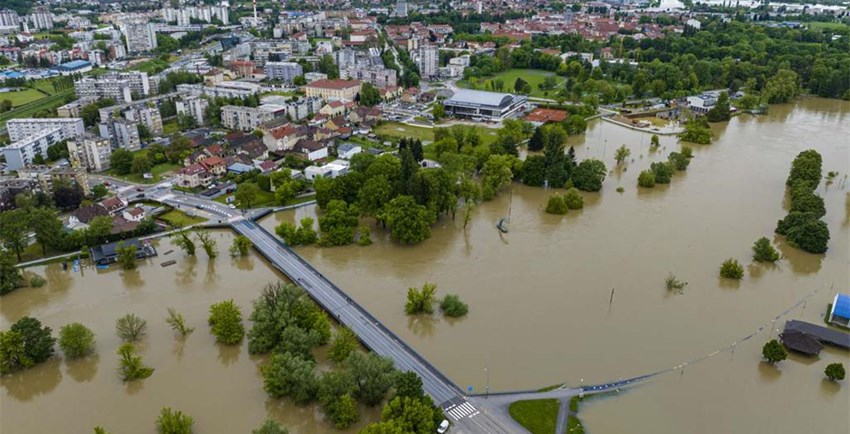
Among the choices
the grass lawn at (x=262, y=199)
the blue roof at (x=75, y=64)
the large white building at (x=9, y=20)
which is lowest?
the grass lawn at (x=262, y=199)

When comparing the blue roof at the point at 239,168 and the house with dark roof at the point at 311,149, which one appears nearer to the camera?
the blue roof at the point at 239,168

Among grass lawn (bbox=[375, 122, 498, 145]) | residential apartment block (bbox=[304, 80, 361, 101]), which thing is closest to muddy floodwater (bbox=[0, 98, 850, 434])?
grass lawn (bbox=[375, 122, 498, 145])

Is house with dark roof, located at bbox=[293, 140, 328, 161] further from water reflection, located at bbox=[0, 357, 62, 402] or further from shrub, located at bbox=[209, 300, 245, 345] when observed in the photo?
water reflection, located at bbox=[0, 357, 62, 402]

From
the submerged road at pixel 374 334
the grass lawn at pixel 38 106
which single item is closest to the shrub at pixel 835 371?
the submerged road at pixel 374 334

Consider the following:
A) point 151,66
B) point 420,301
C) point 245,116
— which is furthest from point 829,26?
point 151,66

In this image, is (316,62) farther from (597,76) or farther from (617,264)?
(617,264)

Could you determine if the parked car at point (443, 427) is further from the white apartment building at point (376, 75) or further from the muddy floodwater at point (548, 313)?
the white apartment building at point (376, 75)

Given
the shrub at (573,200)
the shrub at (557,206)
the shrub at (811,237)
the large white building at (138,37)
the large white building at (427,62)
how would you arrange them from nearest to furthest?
the shrub at (811,237) → the shrub at (557,206) → the shrub at (573,200) → the large white building at (427,62) → the large white building at (138,37)

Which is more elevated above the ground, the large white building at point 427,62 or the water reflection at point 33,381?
the large white building at point 427,62
